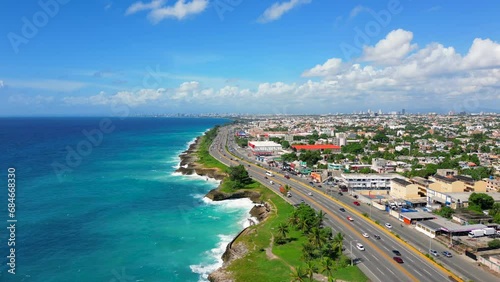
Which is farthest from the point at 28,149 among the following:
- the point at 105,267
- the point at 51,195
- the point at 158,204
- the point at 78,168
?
the point at 105,267

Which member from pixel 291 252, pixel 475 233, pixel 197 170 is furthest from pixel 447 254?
pixel 197 170

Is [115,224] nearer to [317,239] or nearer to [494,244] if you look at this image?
[317,239]

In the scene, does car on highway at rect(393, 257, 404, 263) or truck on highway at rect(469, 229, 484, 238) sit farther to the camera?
truck on highway at rect(469, 229, 484, 238)

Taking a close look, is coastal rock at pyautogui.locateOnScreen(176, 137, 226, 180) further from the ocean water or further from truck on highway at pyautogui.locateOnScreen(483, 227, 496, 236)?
truck on highway at pyautogui.locateOnScreen(483, 227, 496, 236)

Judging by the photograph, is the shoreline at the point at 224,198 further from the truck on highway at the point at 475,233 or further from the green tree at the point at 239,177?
the truck on highway at the point at 475,233

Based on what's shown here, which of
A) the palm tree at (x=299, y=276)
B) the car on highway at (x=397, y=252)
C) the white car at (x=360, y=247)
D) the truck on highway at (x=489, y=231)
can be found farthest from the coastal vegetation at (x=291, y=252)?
the truck on highway at (x=489, y=231)

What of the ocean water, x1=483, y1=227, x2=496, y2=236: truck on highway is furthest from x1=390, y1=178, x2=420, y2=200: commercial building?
the ocean water
